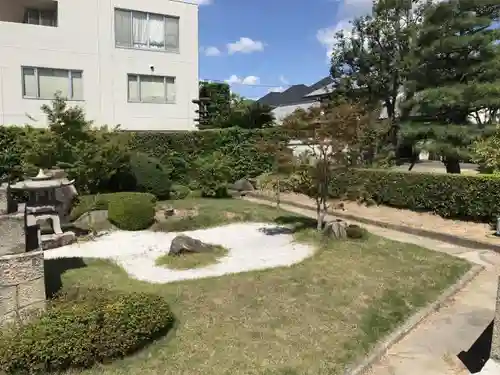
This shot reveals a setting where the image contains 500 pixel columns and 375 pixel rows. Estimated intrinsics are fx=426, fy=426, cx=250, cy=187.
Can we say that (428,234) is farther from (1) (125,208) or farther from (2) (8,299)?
(2) (8,299)

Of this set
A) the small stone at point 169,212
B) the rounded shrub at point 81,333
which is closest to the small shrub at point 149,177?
the small stone at point 169,212

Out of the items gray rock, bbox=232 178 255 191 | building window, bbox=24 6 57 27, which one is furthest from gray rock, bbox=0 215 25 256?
building window, bbox=24 6 57 27

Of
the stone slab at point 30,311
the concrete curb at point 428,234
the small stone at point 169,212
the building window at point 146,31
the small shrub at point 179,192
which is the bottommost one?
the concrete curb at point 428,234

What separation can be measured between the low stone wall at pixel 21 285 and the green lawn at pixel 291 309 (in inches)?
47.7

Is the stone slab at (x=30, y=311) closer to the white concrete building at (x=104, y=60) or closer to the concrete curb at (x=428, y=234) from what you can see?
the concrete curb at (x=428, y=234)

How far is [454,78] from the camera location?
59.9 ft

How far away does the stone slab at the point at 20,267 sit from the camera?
5.25 meters

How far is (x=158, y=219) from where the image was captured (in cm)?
1396

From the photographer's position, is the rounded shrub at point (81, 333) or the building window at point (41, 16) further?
the building window at point (41, 16)

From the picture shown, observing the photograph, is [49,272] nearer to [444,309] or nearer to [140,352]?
[140,352]

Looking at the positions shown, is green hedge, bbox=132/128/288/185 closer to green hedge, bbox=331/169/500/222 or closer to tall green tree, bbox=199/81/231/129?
tall green tree, bbox=199/81/231/129

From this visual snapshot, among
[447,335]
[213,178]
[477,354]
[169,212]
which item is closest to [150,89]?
[213,178]

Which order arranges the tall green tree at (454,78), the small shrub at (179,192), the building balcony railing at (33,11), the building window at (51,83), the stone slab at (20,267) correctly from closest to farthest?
1. the stone slab at (20,267)
2. the tall green tree at (454,78)
3. the small shrub at (179,192)
4. the building window at (51,83)
5. the building balcony railing at (33,11)

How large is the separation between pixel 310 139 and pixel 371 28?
13.7m
